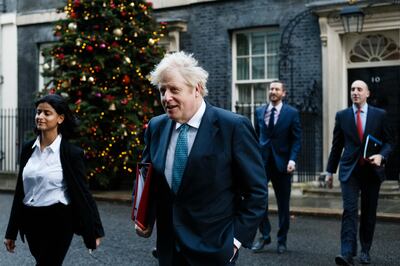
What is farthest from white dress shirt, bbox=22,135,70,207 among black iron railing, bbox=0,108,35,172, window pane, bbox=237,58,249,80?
black iron railing, bbox=0,108,35,172

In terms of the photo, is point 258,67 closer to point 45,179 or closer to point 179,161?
point 45,179

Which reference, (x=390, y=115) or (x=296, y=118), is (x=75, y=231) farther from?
(x=390, y=115)

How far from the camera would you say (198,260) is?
338 centimetres

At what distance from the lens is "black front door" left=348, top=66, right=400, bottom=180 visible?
13.6 metres

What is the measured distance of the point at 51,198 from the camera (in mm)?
4562

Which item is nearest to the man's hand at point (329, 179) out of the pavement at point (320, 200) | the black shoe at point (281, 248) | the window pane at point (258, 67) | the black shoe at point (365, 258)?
the pavement at point (320, 200)

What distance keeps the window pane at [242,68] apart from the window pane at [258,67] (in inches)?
6.8

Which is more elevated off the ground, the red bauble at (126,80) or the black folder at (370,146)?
the red bauble at (126,80)

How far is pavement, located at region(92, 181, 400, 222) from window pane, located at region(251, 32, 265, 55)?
11.0ft

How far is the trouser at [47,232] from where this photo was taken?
4.52 m

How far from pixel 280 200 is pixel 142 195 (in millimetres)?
4536

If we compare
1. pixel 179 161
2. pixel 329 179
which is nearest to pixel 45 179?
pixel 179 161

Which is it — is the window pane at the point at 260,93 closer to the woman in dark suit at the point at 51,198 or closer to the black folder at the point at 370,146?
the black folder at the point at 370,146

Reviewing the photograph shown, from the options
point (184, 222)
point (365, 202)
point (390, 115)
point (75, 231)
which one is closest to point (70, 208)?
point (75, 231)
